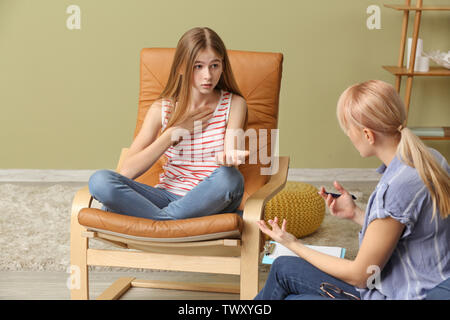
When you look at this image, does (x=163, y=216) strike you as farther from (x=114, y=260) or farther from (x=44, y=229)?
(x=44, y=229)

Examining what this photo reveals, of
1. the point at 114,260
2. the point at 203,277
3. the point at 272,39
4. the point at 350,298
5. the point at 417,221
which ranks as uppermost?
the point at 272,39

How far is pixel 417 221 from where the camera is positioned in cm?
128

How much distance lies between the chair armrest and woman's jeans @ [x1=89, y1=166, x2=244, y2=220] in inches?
2.1

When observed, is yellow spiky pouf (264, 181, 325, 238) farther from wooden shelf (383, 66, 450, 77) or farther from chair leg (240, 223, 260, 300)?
wooden shelf (383, 66, 450, 77)

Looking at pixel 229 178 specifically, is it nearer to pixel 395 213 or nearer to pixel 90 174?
pixel 395 213

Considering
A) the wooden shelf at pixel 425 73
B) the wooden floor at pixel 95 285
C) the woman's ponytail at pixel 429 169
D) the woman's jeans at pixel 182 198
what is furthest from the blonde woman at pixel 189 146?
the wooden shelf at pixel 425 73

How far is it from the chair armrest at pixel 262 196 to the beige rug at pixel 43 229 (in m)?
0.59

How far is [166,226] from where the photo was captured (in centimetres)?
185

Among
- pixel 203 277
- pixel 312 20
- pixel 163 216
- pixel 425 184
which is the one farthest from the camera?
pixel 312 20

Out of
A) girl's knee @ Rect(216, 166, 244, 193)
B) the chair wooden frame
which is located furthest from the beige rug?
girl's knee @ Rect(216, 166, 244, 193)

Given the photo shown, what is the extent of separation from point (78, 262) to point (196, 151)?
0.58 metres

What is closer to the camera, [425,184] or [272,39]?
[425,184]
